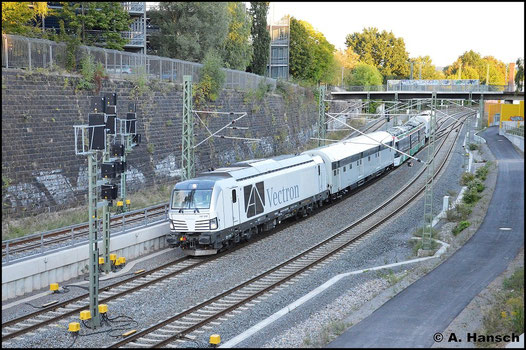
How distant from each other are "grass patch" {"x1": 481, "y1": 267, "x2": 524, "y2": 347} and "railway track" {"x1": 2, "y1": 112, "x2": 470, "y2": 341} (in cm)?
1029

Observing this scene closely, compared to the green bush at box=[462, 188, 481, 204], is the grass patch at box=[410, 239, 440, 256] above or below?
below

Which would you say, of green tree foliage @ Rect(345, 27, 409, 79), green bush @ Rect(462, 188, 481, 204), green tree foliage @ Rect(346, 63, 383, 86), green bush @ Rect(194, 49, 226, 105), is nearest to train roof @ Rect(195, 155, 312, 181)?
green bush @ Rect(462, 188, 481, 204)

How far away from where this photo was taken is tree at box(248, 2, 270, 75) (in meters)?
64.1

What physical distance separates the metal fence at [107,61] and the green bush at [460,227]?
774 inches

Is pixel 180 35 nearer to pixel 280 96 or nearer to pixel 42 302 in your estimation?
pixel 280 96

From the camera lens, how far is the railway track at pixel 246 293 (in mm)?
15367

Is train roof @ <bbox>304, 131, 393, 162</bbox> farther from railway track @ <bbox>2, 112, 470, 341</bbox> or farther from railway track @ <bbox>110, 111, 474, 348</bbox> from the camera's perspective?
railway track @ <bbox>2, 112, 470, 341</bbox>

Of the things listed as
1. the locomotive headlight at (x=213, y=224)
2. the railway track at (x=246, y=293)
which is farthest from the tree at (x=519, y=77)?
the locomotive headlight at (x=213, y=224)

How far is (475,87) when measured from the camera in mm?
68375

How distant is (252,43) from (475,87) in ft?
81.6

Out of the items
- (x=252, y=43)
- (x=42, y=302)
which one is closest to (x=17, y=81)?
(x=42, y=302)

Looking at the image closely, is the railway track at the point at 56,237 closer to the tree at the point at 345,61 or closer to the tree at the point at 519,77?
the tree at the point at 519,77

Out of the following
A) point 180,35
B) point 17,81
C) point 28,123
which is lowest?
point 28,123

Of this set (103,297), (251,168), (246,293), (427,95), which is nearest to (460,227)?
(251,168)
